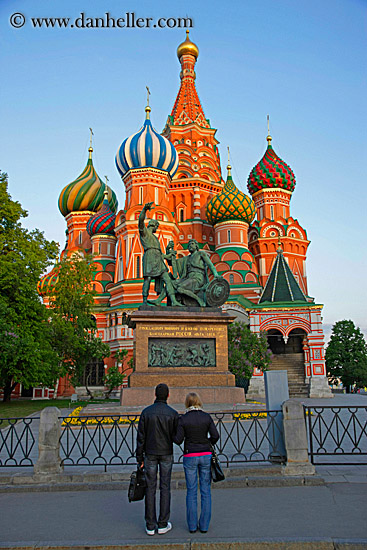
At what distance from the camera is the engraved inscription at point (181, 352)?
48.0 feet

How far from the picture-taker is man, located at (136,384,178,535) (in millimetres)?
5105

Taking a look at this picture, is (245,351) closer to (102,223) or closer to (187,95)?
(102,223)

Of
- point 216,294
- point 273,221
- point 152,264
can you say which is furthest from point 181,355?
point 273,221

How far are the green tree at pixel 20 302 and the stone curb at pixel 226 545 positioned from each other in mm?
15538

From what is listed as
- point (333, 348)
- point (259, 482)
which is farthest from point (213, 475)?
point (333, 348)

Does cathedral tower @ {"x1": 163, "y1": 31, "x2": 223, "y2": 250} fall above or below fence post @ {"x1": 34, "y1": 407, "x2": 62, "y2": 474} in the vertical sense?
above

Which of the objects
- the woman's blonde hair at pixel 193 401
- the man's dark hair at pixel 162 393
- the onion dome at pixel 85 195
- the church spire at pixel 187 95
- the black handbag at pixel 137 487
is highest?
the church spire at pixel 187 95

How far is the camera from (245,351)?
94.6ft

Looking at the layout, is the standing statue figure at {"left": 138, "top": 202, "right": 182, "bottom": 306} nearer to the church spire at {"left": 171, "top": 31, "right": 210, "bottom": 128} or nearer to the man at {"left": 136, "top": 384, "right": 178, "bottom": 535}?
the man at {"left": 136, "top": 384, "right": 178, "bottom": 535}

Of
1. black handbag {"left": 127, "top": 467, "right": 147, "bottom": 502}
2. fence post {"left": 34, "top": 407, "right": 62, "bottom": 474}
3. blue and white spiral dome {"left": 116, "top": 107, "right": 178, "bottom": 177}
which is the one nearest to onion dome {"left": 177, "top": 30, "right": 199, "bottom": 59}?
blue and white spiral dome {"left": 116, "top": 107, "right": 178, "bottom": 177}

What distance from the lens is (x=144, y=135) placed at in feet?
136

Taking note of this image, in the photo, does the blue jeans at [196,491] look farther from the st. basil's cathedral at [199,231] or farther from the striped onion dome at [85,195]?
the striped onion dome at [85,195]

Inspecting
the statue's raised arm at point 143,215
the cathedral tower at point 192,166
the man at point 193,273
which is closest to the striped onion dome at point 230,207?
the cathedral tower at point 192,166

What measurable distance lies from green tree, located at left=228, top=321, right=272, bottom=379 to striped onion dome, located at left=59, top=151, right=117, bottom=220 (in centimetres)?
2512
